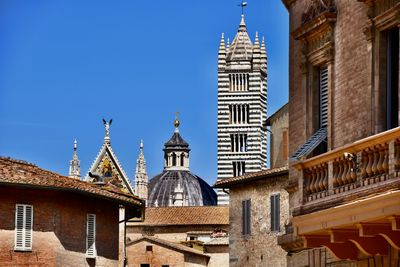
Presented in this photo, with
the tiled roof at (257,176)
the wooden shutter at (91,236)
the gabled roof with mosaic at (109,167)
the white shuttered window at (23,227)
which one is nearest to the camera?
the white shuttered window at (23,227)

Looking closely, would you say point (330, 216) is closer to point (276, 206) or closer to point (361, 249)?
point (361, 249)

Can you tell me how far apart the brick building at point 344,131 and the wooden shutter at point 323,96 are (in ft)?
0.06

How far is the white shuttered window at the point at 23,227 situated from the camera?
41312 millimetres

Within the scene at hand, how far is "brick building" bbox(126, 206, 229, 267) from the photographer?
8388cm

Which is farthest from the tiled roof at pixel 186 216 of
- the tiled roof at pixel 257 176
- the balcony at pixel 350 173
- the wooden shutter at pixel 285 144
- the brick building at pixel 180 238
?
the balcony at pixel 350 173

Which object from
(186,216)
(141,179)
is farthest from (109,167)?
(186,216)

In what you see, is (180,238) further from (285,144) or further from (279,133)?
(285,144)

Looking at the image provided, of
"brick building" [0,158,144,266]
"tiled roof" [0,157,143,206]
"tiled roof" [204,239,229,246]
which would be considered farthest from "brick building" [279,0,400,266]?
"tiled roof" [204,239,229,246]

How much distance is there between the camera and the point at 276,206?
169ft

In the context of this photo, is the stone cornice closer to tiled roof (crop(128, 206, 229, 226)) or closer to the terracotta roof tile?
the terracotta roof tile

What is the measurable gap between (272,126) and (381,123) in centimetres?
2947

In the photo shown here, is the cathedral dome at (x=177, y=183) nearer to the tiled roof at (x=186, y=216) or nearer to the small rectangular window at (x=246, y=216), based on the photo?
the tiled roof at (x=186, y=216)

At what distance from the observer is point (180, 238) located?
350 ft

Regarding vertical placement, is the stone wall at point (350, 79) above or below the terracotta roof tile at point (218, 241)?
below
